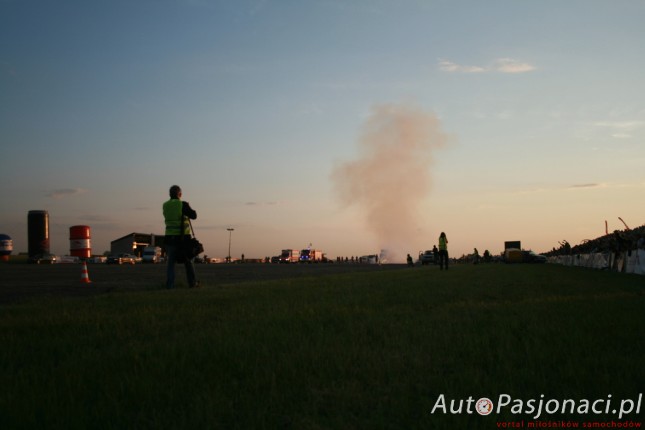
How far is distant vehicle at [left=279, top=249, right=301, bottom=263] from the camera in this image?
10596 cm

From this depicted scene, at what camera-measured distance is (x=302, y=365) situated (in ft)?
15.0

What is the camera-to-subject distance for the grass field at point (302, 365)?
341 centimetres

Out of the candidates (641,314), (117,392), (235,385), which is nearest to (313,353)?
(235,385)

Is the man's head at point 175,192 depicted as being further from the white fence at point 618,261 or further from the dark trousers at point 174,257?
the white fence at point 618,261

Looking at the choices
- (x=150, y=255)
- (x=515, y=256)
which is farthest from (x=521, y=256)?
(x=150, y=255)

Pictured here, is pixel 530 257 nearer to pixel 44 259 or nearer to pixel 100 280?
pixel 100 280

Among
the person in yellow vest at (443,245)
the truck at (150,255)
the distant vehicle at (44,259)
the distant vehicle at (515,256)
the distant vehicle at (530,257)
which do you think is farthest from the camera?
the truck at (150,255)

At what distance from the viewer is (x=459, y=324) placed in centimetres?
667

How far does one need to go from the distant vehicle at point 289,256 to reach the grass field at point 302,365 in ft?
322

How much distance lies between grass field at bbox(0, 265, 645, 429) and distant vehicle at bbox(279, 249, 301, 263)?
98.1m

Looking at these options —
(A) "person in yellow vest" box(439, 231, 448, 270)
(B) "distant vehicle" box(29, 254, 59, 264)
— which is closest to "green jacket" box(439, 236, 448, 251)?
(A) "person in yellow vest" box(439, 231, 448, 270)

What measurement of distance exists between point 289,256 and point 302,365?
103 meters

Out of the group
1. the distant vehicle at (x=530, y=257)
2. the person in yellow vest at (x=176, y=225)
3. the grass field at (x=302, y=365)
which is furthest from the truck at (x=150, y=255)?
the grass field at (x=302, y=365)

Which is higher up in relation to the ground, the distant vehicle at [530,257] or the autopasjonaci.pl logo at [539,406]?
the autopasjonaci.pl logo at [539,406]
